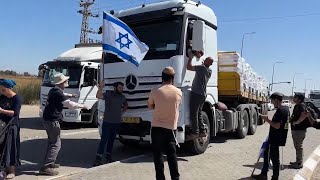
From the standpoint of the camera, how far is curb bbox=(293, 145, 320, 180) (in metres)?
8.38

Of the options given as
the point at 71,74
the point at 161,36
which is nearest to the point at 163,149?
the point at 161,36

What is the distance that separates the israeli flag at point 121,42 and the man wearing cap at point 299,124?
3.56 m

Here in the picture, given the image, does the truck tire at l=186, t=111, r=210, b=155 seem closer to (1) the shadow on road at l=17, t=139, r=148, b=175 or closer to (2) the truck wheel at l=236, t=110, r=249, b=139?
(1) the shadow on road at l=17, t=139, r=148, b=175

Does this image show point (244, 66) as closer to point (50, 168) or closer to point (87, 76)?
point (87, 76)

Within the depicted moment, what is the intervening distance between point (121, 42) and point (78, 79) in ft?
25.4

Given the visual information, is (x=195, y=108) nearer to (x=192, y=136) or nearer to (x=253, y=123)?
(x=192, y=136)

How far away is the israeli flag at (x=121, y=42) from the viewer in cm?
890

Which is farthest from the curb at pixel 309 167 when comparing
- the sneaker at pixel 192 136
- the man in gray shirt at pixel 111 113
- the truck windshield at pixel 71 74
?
the truck windshield at pixel 71 74

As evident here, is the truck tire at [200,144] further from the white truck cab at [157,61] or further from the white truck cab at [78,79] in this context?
the white truck cab at [78,79]

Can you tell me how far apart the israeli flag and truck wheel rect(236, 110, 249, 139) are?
5.97 meters

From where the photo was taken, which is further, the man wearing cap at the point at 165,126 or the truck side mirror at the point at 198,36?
the truck side mirror at the point at 198,36

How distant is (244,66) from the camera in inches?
564

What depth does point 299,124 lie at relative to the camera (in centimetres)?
925

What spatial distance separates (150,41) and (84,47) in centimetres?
991
